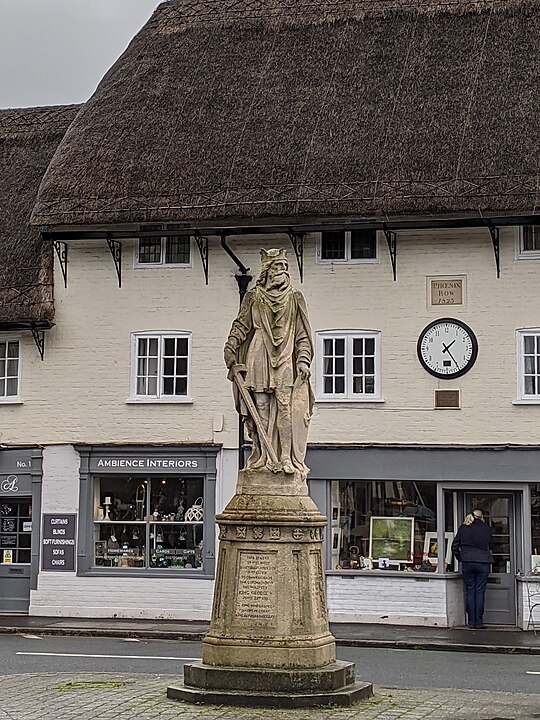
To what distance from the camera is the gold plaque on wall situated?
78.4 feet

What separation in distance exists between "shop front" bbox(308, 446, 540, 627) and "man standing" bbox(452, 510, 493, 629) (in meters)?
0.58

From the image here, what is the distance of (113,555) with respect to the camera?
25.1 m

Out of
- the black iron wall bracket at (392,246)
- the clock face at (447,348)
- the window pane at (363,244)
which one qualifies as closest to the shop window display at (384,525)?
the clock face at (447,348)

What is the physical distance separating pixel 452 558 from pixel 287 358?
1244cm

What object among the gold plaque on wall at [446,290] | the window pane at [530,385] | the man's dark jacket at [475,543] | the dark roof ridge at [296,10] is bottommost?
the man's dark jacket at [475,543]

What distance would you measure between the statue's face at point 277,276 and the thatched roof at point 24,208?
44.0ft

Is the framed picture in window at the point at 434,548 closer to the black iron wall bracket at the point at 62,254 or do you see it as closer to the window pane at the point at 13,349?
the black iron wall bracket at the point at 62,254

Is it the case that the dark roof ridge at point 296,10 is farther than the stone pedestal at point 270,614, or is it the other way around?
the dark roof ridge at point 296,10

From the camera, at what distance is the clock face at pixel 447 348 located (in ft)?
77.7

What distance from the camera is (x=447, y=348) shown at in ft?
78.0

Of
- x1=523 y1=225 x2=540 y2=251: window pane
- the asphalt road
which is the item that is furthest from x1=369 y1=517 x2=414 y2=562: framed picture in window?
x1=523 y1=225 x2=540 y2=251: window pane

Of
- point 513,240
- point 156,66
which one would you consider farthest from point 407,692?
point 156,66

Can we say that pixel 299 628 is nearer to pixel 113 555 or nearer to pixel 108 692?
pixel 108 692

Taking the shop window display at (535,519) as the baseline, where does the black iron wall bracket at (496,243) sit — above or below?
above
